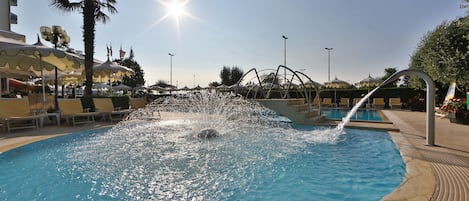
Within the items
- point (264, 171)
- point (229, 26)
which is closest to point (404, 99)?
point (229, 26)

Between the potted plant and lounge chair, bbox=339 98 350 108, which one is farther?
lounge chair, bbox=339 98 350 108

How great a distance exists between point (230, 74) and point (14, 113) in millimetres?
51634

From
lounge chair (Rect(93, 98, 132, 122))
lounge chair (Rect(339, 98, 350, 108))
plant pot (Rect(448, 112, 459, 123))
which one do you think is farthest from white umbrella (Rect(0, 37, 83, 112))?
lounge chair (Rect(339, 98, 350, 108))

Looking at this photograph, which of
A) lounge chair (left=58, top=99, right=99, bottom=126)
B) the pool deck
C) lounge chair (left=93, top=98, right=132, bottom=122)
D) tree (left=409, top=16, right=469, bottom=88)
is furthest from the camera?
lounge chair (left=93, top=98, right=132, bottom=122)

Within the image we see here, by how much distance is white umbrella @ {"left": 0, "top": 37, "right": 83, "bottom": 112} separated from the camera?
8852 millimetres

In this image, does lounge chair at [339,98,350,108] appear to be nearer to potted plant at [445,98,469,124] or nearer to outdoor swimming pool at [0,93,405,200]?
potted plant at [445,98,469,124]

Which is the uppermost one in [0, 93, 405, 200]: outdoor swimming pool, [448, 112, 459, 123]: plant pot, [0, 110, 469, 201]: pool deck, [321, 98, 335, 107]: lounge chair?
[321, 98, 335, 107]: lounge chair

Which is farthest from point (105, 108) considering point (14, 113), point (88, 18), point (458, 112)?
point (458, 112)

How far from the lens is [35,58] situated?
1004cm

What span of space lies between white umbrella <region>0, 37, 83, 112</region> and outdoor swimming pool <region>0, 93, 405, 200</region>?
349 centimetres

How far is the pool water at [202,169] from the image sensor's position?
354cm

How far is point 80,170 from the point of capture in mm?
4504

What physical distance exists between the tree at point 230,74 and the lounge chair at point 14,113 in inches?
1928

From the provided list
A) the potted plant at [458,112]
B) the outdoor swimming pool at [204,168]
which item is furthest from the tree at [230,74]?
the outdoor swimming pool at [204,168]
